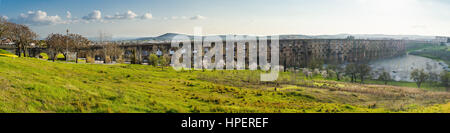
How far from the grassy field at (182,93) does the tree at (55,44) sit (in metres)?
4.54

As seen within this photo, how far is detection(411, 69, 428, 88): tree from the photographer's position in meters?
7.33

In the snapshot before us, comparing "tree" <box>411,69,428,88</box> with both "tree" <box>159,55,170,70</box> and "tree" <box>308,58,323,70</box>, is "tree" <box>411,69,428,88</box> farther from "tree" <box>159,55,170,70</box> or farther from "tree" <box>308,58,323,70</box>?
"tree" <box>159,55,170,70</box>

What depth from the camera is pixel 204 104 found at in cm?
608

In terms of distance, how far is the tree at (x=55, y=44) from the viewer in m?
12.0

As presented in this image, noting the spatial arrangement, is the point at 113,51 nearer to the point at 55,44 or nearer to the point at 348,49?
the point at 55,44

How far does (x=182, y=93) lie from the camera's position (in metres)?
6.77

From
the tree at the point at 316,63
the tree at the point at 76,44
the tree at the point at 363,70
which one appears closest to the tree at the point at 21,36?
the tree at the point at 76,44

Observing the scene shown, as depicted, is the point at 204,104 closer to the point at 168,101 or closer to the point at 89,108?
the point at 168,101

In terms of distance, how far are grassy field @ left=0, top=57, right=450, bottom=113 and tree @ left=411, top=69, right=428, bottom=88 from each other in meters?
0.49

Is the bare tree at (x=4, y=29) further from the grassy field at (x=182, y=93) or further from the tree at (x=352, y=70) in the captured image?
the tree at (x=352, y=70)
